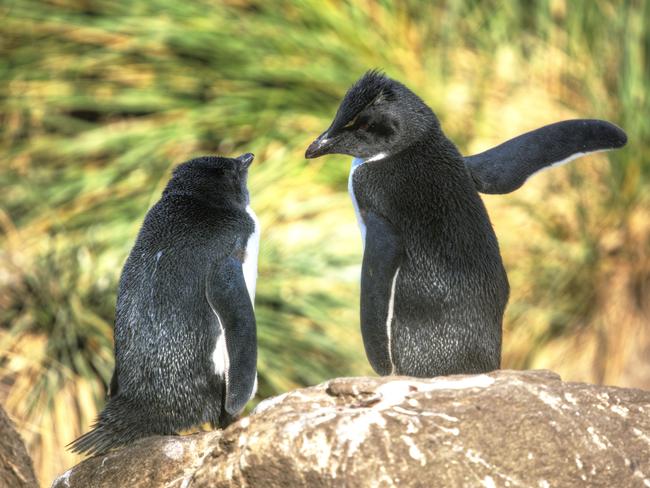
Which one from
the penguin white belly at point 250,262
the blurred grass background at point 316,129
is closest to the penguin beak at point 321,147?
the penguin white belly at point 250,262

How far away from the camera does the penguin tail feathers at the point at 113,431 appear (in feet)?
7.82

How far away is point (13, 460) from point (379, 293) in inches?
37.4

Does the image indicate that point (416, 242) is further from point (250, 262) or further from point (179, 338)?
point (179, 338)

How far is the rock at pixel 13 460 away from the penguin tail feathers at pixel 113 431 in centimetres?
27

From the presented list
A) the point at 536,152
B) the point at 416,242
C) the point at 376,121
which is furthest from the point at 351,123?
the point at 536,152

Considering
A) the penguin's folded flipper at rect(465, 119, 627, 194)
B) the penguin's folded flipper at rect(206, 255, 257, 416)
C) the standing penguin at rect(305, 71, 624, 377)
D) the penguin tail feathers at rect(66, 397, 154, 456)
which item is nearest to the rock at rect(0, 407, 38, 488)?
the penguin tail feathers at rect(66, 397, 154, 456)

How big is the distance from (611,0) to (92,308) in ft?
8.93

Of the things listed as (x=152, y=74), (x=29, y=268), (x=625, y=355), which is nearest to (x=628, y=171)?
(x=625, y=355)

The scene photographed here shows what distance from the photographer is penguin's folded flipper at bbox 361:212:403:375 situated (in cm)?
251

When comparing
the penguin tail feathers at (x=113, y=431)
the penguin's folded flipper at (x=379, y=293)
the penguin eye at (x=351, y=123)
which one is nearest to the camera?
the penguin tail feathers at (x=113, y=431)

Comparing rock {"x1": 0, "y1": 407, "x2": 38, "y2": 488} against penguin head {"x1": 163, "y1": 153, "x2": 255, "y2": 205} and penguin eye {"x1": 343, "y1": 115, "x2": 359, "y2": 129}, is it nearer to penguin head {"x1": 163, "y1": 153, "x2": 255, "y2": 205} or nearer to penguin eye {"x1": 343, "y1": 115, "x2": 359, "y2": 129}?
penguin head {"x1": 163, "y1": 153, "x2": 255, "y2": 205}

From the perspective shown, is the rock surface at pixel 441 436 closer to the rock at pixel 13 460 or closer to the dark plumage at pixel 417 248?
the dark plumage at pixel 417 248

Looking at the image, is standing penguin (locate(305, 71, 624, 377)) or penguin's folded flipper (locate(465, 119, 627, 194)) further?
penguin's folded flipper (locate(465, 119, 627, 194))

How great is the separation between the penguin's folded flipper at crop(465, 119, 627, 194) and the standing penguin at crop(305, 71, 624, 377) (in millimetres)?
122
